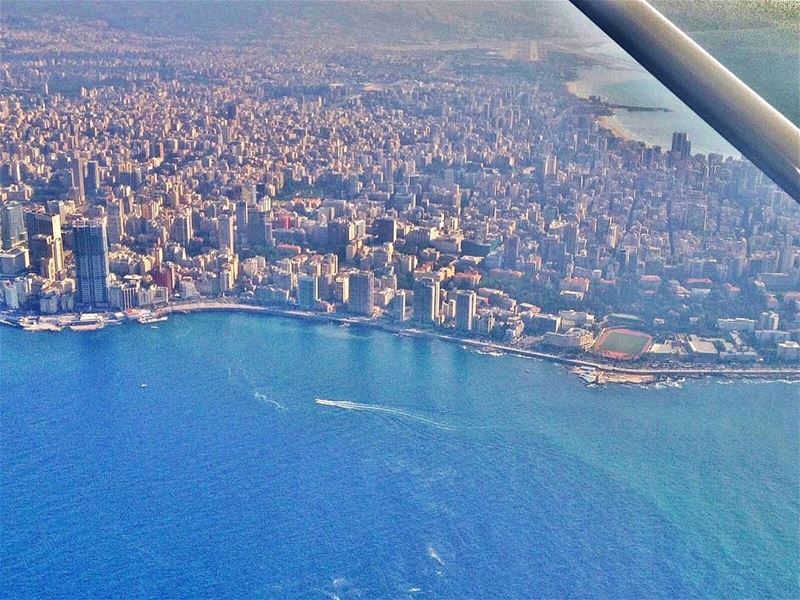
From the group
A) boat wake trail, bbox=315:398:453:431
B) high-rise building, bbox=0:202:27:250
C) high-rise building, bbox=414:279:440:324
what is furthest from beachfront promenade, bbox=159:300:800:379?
high-rise building, bbox=0:202:27:250

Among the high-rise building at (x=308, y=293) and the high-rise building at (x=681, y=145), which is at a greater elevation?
the high-rise building at (x=681, y=145)

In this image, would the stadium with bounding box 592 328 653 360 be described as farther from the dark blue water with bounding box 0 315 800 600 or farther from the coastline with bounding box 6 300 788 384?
the dark blue water with bounding box 0 315 800 600

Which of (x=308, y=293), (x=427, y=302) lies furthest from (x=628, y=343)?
(x=308, y=293)

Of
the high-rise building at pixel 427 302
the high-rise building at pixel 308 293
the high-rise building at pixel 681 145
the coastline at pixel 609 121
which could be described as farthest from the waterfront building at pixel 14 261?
the high-rise building at pixel 681 145

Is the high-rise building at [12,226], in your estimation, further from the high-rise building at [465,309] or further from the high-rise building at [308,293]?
the high-rise building at [465,309]

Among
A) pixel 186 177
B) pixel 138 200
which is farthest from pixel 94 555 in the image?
pixel 186 177

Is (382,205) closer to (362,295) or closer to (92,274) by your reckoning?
(362,295)
